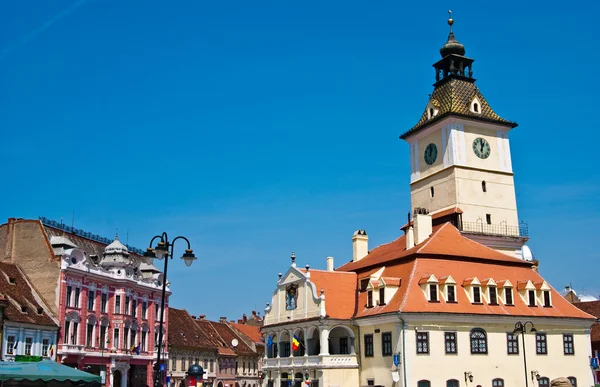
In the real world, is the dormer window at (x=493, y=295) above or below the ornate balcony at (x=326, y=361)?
above

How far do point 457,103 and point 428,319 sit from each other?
83.6ft

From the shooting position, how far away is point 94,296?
61.4 metres

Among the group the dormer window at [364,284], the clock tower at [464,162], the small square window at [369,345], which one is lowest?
the small square window at [369,345]

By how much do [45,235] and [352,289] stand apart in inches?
1000

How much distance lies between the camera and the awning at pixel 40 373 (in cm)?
2703

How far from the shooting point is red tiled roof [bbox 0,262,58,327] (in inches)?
2093

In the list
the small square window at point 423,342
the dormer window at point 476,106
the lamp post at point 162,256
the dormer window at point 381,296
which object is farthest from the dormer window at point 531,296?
the lamp post at point 162,256

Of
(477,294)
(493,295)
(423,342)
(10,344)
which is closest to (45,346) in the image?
(10,344)

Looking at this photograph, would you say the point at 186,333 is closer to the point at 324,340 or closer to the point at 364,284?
the point at 364,284

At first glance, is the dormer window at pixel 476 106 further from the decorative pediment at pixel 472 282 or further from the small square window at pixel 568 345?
Answer: the small square window at pixel 568 345

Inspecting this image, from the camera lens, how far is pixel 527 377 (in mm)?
48781

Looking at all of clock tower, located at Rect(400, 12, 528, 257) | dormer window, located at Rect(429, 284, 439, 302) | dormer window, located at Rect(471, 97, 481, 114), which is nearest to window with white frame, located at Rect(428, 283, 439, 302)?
dormer window, located at Rect(429, 284, 439, 302)

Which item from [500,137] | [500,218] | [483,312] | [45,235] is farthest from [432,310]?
[45,235]

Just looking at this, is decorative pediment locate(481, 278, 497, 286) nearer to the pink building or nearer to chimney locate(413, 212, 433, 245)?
chimney locate(413, 212, 433, 245)
